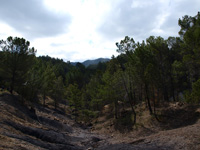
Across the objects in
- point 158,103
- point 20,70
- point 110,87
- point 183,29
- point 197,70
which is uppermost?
point 183,29

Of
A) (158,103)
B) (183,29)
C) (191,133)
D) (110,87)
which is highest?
(183,29)

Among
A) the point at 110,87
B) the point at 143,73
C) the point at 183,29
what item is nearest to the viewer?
the point at 143,73

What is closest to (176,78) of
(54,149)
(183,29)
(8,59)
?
(183,29)

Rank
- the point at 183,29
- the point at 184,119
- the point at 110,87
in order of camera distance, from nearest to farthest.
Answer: the point at 184,119 < the point at 183,29 < the point at 110,87

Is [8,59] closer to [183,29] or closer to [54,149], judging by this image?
[54,149]

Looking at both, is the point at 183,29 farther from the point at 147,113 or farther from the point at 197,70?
the point at 147,113

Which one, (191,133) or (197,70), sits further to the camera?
(197,70)

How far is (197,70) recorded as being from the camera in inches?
835

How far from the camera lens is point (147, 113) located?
861 inches

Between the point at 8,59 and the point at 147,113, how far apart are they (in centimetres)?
2218

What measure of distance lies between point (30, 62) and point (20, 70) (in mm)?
1996

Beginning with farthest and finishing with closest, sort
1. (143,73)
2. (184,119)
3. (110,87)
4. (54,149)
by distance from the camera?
(110,87) < (143,73) < (184,119) < (54,149)

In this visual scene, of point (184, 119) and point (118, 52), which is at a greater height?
point (118, 52)

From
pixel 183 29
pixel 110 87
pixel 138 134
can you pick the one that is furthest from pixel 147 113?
pixel 183 29
